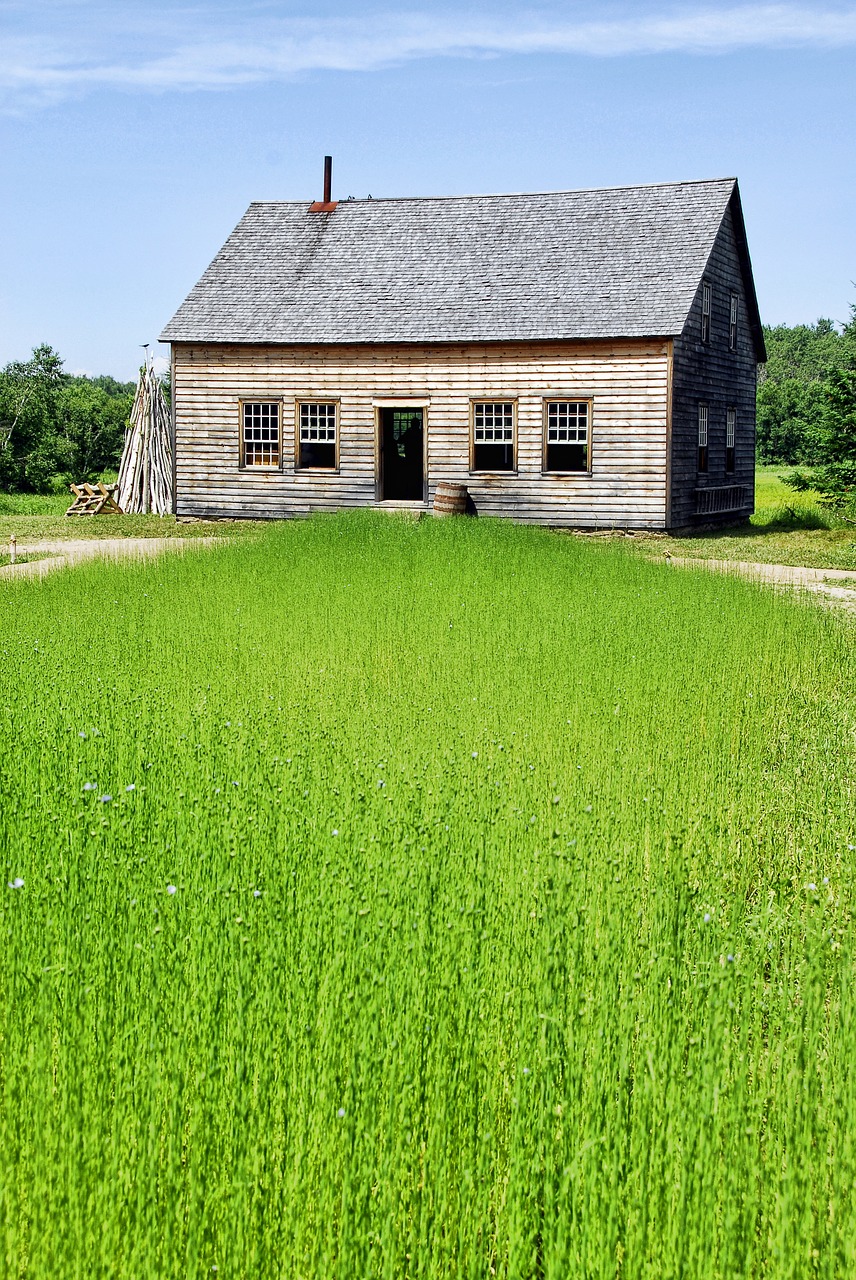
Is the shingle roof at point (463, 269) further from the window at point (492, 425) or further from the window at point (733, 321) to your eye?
the window at point (733, 321)

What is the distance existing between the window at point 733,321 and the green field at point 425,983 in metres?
21.2

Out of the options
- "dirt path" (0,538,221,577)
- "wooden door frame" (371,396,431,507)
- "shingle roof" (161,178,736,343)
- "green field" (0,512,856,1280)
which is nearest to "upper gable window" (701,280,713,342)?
"shingle roof" (161,178,736,343)

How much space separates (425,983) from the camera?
13.2ft

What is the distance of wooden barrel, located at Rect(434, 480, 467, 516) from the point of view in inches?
947

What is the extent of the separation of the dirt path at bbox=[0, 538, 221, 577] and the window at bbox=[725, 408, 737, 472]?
12.5 meters

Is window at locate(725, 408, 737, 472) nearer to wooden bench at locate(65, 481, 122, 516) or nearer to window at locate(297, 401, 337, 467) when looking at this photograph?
window at locate(297, 401, 337, 467)

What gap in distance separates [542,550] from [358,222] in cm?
1465

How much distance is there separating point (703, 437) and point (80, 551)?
12999mm

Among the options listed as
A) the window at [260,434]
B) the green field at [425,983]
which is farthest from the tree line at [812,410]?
the green field at [425,983]

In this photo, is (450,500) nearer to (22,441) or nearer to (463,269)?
(463,269)

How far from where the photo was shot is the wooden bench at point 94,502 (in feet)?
99.0

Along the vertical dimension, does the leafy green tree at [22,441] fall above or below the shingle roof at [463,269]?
below

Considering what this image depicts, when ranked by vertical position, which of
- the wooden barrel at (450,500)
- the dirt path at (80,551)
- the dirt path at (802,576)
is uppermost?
the wooden barrel at (450,500)

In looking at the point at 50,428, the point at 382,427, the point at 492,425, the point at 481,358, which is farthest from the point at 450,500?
the point at 50,428
